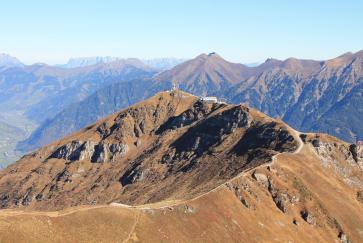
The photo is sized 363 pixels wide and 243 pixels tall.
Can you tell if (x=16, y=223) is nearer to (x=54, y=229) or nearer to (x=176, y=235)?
(x=54, y=229)

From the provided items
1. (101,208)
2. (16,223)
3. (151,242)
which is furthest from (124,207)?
(16,223)

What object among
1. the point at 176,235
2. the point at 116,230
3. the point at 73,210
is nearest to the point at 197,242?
Result: the point at 176,235

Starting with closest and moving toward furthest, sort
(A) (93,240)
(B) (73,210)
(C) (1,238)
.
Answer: (C) (1,238) < (A) (93,240) < (B) (73,210)

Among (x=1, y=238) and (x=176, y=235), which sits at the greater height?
(x=1, y=238)

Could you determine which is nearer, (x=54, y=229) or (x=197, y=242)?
(x=54, y=229)

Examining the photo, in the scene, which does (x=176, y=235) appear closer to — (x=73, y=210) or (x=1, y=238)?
(x=73, y=210)

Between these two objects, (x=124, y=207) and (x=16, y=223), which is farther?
(x=124, y=207)

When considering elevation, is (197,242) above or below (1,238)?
below

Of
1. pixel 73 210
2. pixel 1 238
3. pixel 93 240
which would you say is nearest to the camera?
pixel 1 238

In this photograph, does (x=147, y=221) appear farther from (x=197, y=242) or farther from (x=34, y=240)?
(x=34, y=240)
